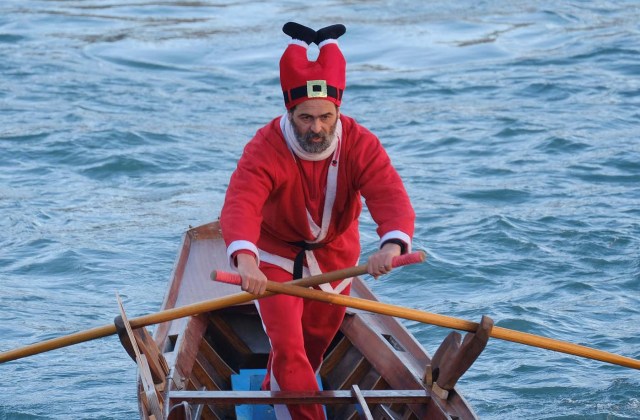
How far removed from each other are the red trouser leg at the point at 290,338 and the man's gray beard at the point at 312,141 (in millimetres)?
630

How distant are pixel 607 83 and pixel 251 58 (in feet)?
16.5

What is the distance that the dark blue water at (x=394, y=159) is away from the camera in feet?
26.1

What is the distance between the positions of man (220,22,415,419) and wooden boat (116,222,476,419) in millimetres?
343

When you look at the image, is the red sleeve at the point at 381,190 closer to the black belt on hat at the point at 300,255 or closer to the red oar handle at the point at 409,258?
the red oar handle at the point at 409,258

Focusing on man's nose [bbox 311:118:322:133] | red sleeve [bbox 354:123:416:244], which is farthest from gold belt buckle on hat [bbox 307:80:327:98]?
red sleeve [bbox 354:123:416:244]

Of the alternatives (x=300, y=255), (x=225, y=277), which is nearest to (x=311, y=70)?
(x=300, y=255)

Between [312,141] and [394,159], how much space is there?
24.8 feet

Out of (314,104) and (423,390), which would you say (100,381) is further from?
(314,104)

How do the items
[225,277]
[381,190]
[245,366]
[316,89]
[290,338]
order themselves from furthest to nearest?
[245,366], [290,338], [381,190], [316,89], [225,277]

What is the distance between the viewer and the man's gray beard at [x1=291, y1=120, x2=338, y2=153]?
199 inches

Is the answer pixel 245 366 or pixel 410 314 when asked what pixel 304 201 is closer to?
pixel 410 314

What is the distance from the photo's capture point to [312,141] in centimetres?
505

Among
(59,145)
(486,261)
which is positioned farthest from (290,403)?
(59,145)

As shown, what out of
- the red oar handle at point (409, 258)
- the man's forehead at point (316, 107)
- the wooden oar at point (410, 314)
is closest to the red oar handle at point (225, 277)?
the wooden oar at point (410, 314)
